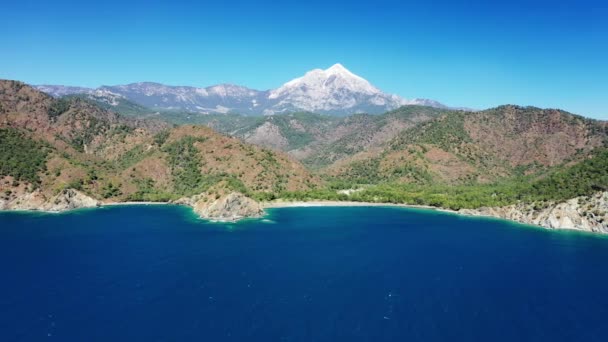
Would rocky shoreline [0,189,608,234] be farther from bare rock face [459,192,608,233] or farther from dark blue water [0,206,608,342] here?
dark blue water [0,206,608,342]

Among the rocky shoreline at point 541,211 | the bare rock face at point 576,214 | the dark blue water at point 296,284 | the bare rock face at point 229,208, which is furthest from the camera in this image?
the bare rock face at point 229,208

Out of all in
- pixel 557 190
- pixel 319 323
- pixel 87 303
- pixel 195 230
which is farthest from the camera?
pixel 557 190

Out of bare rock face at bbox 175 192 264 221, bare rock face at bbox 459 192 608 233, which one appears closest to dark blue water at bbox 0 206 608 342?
bare rock face at bbox 459 192 608 233

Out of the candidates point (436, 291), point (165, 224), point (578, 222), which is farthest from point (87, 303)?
point (578, 222)

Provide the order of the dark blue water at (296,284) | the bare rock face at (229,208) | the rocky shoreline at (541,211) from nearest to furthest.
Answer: the dark blue water at (296,284) < the rocky shoreline at (541,211) < the bare rock face at (229,208)

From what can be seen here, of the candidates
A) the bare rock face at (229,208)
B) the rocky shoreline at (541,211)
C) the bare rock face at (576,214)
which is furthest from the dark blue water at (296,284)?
the bare rock face at (229,208)

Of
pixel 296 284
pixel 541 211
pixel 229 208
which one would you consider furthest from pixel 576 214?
pixel 229 208

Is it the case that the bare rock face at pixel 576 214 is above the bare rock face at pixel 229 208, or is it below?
above

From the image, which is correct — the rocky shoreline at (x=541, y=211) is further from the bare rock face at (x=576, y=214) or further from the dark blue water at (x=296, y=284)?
the dark blue water at (x=296, y=284)

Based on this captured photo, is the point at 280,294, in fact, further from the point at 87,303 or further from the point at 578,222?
the point at 578,222
